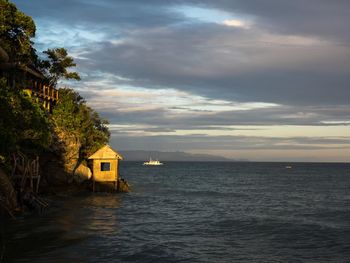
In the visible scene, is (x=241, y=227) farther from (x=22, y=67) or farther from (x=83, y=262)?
(x=22, y=67)

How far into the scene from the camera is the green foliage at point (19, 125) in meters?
31.3

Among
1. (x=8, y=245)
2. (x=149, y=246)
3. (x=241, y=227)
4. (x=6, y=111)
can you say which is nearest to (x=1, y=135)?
(x=6, y=111)

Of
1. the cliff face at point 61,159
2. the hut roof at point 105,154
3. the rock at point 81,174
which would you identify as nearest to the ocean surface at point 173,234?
the cliff face at point 61,159

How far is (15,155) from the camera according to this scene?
35438 millimetres

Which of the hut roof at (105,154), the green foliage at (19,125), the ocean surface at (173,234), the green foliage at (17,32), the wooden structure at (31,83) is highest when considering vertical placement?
the green foliage at (17,32)

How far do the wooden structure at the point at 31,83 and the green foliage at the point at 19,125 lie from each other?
6.37 meters

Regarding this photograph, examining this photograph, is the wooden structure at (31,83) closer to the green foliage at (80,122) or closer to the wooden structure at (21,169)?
the green foliage at (80,122)

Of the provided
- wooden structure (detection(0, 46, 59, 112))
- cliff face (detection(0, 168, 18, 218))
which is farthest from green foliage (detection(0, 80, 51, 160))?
wooden structure (detection(0, 46, 59, 112))

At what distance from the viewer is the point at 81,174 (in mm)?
52438

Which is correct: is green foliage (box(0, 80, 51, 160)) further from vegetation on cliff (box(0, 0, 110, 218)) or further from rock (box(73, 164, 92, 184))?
rock (box(73, 164, 92, 184))

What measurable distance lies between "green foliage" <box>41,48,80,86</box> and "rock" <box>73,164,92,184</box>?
16489 mm

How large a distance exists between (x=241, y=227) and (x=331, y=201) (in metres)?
27.0

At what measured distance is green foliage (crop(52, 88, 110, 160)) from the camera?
162ft

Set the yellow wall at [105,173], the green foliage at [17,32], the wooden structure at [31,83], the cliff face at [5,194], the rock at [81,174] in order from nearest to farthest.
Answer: the cliff face at [5,194]
the green foliage at [17,32]
the wooden structure at [31,83]
the rock at [81,174]
the yellow wall at [105,173]
